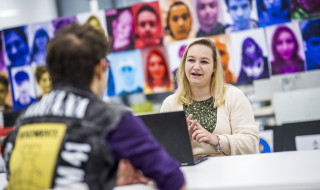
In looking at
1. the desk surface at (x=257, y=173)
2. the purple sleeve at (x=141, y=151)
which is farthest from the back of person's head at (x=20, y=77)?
the purple sleeve at (x=141, y=151)

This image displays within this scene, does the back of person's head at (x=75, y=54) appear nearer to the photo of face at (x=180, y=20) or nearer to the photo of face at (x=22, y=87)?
the photo of face at (x=180, y=20)

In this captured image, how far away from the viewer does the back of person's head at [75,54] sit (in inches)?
39.6

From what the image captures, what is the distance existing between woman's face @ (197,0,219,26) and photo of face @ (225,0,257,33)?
0.14 meters

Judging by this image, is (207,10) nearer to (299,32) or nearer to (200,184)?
(299,32)

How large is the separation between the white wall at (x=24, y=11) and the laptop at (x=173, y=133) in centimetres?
351

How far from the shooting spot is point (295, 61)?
10.3 feet

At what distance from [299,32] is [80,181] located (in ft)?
8.94

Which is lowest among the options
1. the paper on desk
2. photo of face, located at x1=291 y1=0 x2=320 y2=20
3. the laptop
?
the paper on desk

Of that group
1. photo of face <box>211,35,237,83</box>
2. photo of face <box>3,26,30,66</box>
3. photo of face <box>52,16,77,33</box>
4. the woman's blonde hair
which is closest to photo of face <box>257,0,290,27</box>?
photo of face <box>211,35,237,83</box>

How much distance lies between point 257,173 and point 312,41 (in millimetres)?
2258

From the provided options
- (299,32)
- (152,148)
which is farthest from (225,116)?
(299,32)

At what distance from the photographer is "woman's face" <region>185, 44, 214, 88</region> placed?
7.13 feet

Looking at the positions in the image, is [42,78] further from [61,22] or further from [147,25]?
[147,25]

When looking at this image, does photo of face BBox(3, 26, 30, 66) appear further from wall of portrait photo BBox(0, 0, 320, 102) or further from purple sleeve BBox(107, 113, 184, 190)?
purple sleeve BBox(107, 113, 184, 190)
